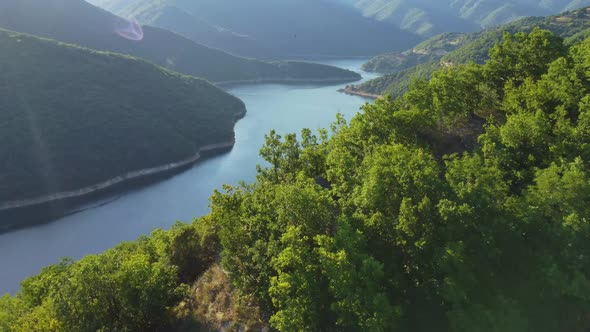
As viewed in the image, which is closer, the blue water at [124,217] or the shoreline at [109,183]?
the blue water at [124,217]

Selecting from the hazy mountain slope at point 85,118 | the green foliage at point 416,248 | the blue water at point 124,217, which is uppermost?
the green foliage at point 416,248

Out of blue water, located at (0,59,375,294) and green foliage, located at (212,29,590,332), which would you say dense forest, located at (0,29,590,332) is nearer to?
green foliage, located at (212,29,590,332)

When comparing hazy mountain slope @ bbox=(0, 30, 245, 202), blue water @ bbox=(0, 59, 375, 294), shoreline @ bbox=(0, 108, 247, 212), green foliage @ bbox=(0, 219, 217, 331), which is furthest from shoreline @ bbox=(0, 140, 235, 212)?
green foliage @ bbox=(0, 219, 217, 331)

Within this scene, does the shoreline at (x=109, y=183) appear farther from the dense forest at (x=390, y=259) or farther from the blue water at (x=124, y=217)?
the dense forest at (x=390, y=259)

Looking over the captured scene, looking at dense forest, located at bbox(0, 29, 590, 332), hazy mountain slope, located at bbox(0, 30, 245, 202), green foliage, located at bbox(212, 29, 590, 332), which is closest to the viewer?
green foliage, located at bbox(212, 29, 590, 332)

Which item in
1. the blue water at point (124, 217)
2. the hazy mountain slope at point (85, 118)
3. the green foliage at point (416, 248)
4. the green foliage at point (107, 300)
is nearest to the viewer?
the green foliage at point (416, 248)

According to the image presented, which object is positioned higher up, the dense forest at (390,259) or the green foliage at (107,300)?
the dense forest at (390,259)

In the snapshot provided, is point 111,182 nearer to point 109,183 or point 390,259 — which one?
point 109,183

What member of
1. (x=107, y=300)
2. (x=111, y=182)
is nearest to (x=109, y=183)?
(x=111, y=182)

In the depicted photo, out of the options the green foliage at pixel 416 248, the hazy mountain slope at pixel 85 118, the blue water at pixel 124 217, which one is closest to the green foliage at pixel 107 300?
the green foliage at pixel 416 248

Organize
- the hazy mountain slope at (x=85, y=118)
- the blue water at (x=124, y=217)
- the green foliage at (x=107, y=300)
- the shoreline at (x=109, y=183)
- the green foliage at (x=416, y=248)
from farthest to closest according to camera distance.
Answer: the hazy mountain slope at (x=85, y=118)
the shoreline at (x=109, y=183)
the blue water at (x=124, y=217)
the green foliage at (x=107, y=300)
the green foliage at (x=416, y=248)
